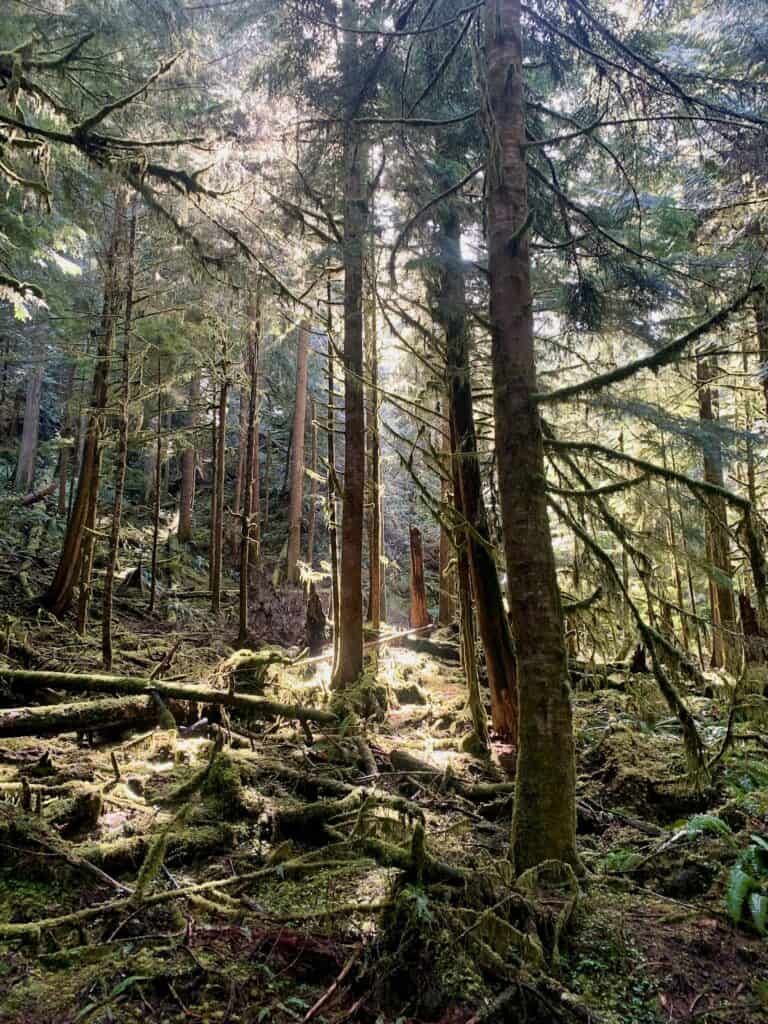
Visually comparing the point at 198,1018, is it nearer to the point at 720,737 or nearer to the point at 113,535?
the point at 720,737

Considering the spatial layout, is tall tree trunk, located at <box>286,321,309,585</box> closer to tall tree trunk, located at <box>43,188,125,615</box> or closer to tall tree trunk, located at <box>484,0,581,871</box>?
tall tree trunk, located at <box>43,188,125,615</box>

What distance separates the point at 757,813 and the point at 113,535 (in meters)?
9.76

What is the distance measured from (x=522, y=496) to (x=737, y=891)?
2829mm

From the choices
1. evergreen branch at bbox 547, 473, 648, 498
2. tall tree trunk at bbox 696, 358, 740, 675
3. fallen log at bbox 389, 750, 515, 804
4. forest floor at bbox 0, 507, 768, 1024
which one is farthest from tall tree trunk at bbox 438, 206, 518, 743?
evergreen branch at bbox 547, 473, 648, 498

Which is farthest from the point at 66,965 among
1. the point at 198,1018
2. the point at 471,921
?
the point at 471,921

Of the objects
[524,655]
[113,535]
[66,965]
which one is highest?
[113,535]

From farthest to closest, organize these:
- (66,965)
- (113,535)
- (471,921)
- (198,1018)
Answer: (113,535), (471,921), (66,965), (198,1018)

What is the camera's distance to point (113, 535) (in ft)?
33.9

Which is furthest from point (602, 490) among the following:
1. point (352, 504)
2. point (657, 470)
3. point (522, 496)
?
point (352, 504)

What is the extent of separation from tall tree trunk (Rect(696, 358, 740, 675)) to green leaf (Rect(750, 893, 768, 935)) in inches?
52.7

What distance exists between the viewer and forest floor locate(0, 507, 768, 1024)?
107 inches

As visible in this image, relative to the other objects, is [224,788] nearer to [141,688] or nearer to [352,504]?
[141,688]

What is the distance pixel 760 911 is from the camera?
3578 millimetres

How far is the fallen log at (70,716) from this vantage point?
4707 millimetres
